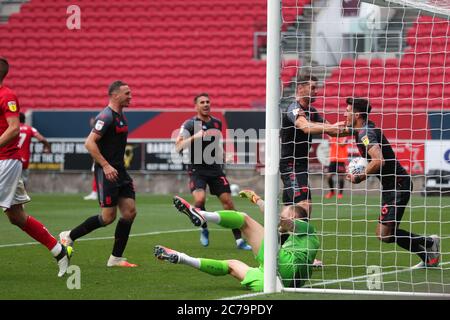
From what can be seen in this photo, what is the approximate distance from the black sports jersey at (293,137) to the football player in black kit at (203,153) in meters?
2.20

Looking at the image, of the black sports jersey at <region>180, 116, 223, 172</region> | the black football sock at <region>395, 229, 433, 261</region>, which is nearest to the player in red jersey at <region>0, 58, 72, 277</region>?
the black football sock at <region>395, 229, 433, 261</region>

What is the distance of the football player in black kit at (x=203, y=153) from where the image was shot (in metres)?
13.1

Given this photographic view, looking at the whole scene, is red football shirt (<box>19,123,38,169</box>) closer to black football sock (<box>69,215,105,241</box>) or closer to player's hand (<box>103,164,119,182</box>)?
black football sock (<box>69,215,105,241</box>)

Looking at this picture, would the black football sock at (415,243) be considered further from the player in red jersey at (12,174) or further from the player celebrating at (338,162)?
the player celebrating at (338,162)

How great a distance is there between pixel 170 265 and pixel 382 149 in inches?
108

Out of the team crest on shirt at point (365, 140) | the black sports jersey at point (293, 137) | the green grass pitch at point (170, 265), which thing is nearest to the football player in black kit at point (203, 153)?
the green grass pitch at point (170, 265)

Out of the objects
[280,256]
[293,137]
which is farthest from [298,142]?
[280,256]

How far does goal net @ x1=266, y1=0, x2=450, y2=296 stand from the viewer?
9324 mm

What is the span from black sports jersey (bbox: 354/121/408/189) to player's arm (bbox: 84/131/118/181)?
276 cm

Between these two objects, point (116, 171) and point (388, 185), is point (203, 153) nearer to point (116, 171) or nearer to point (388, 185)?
point (116, 171)

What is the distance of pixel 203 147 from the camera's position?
13.4 m

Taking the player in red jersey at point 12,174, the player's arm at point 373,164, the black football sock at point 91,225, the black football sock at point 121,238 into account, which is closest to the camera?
the player in red jersey at point 12,174
